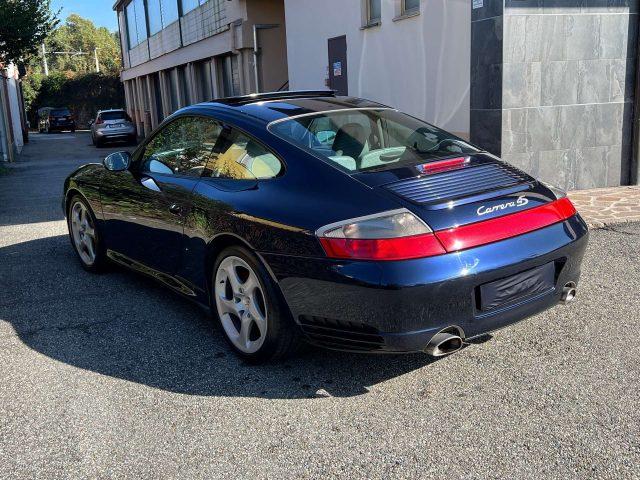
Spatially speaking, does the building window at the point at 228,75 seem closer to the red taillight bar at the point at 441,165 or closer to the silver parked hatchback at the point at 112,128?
the silver parked hatchback at the point at 112,128

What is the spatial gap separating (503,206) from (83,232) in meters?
3.94

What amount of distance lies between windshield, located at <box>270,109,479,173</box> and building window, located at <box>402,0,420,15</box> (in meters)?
5.68

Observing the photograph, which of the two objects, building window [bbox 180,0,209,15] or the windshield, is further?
building window [bbox 180,0,209,15]

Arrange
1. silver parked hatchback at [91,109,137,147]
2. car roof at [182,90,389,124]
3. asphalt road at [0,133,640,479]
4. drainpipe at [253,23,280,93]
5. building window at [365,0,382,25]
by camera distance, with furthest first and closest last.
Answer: silver parked hatchback at [91,109,137,147] < drainpipe at [253,23,280,93] < building window at [365,0,382,25] < car roof at [182,90,389,124] < asphalt road at [0,133,640,479]

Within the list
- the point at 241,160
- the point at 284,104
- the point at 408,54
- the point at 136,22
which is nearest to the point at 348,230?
the point at 241,160

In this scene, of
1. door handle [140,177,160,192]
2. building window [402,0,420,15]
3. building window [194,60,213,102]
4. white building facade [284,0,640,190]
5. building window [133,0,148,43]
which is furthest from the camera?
→ building window [133,0,148,43]

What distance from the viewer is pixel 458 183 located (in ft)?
10.9

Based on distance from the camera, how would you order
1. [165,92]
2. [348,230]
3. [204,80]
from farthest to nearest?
1. [165,92]
2. [204,80]
3. [348,230]

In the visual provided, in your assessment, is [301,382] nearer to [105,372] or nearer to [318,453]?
[318,453]

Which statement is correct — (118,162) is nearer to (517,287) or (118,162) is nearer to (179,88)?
(517,287)

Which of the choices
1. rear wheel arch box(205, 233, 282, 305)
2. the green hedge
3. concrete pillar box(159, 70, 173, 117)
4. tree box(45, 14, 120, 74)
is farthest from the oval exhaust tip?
tree box(45, 14, 120, 74)

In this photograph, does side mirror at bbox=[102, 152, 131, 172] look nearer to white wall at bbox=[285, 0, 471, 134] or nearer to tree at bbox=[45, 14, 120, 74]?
white wall at bbox=[285, 0, 471, 134]

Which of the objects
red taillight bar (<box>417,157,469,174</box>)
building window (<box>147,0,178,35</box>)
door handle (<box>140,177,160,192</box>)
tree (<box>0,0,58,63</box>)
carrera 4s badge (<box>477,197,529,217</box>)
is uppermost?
building window (<box>147,0,178,35</box>)

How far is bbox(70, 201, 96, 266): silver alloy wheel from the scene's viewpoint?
18.2 feet
